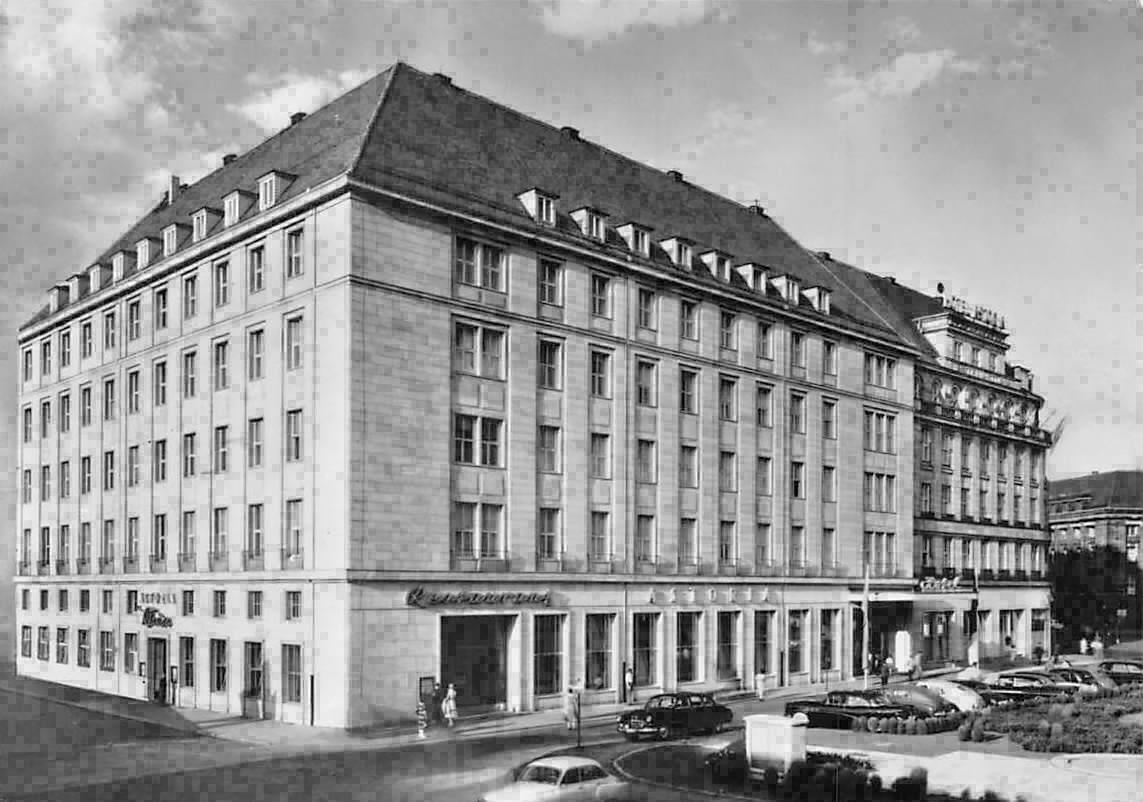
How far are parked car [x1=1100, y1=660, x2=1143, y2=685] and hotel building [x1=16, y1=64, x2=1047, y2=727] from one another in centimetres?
1284

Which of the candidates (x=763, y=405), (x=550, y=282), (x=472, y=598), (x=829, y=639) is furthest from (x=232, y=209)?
(x=829, y=639)

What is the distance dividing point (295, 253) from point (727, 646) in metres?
27.8

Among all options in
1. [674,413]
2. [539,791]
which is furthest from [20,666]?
[539,791]

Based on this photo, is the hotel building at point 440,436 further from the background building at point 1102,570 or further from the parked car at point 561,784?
the background building at point 1102,570

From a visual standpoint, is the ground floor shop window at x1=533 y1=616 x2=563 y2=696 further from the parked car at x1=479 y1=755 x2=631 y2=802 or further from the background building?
the background building

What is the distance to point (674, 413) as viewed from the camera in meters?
56.0

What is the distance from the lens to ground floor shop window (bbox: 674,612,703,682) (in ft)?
181

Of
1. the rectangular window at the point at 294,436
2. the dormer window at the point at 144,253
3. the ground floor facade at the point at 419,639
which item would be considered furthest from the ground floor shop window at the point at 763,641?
the dormer window at the point at 144,253

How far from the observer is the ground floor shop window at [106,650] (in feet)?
187

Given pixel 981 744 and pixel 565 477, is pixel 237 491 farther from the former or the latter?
pixel 981 744

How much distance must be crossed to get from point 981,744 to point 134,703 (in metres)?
34.9

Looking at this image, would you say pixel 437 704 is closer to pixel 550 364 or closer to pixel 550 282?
pixel 550 364

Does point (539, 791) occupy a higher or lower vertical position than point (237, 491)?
lower

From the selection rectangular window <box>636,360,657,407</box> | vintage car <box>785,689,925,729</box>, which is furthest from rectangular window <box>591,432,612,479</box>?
vintage car <box>785,689,925,729</box>
